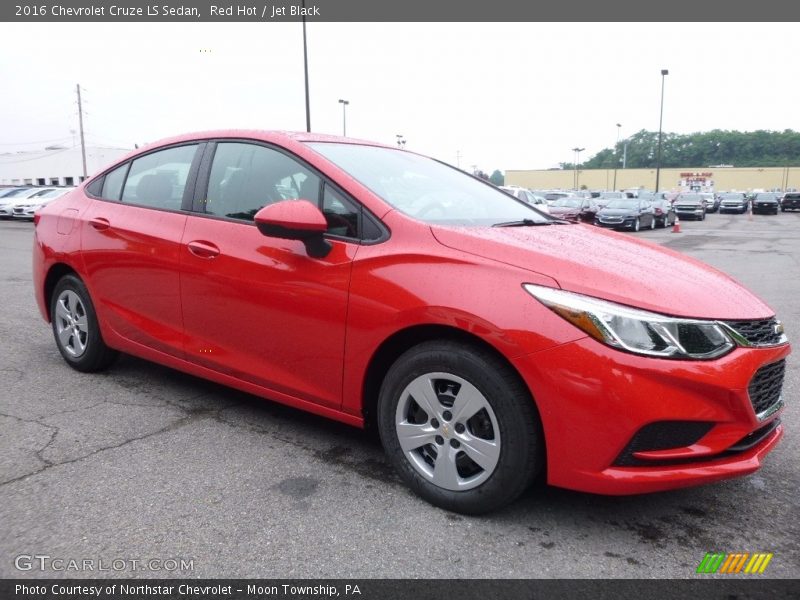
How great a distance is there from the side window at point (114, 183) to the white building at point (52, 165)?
68568 mm

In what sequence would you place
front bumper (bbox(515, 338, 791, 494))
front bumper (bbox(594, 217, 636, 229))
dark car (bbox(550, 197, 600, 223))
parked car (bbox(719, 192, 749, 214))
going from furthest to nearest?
parked car (bbox(719, 192, 749, 214))
front bumper (bbox(594, 217, 636, 229))
dark car (bbox(550, 197, 600, 223))
front bumper (bbox(515, 338, 791, 494))

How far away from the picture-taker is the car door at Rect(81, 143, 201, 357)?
366 centimetres

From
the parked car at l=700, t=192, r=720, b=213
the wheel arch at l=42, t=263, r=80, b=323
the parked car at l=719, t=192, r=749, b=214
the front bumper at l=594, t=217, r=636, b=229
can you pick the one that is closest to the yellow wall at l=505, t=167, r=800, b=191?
the parked car at l=700, t=192, r=720, b=213

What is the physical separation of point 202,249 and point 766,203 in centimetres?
4846

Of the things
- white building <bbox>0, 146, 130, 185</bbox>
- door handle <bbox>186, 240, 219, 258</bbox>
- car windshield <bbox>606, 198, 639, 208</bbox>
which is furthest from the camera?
white building <bbox>0, 146, 130, 185</bbox>

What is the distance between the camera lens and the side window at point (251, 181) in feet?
10.5

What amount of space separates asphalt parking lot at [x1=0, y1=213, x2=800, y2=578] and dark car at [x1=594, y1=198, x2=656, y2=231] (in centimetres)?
2252

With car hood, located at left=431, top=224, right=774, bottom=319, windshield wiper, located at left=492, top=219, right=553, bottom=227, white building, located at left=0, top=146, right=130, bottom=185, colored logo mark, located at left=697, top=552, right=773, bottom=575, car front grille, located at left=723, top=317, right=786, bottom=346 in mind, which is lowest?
colored logo mark, located at left=697, top=552, right=773, bottom=575

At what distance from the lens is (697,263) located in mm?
3131

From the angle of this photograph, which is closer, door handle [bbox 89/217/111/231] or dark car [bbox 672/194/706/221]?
door handle [bbox 89/217/111/231]

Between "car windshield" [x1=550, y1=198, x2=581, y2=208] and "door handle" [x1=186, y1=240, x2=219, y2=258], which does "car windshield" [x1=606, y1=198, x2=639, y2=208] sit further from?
"door handle" [x1=186, y1=240, x2=219, y2=258]

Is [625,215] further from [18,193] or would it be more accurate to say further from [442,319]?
[18,193]

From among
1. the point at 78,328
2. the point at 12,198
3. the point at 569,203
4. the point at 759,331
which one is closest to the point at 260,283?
the point at 78,328

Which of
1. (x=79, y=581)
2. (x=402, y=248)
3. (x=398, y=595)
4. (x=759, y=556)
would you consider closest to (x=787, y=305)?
(x=759, y=556)
